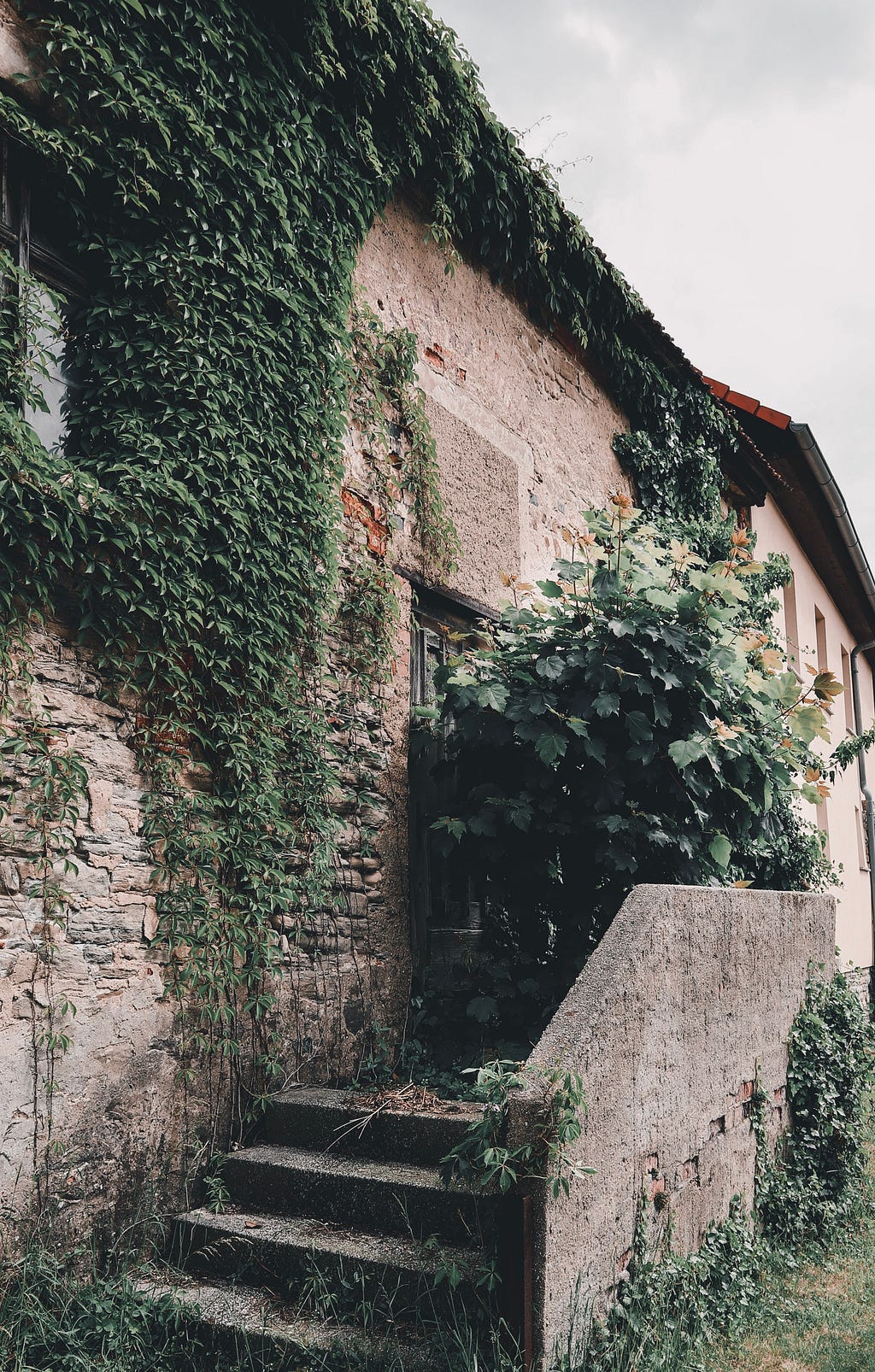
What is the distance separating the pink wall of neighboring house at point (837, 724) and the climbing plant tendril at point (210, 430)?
8503 millimetres

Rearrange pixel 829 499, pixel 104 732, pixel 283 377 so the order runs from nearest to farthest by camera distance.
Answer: pixel 104 732 < pixel 283 377 < pixel 829 499

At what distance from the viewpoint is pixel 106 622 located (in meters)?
3.37

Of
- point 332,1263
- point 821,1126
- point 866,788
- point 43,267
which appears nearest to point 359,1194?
point 332,1263

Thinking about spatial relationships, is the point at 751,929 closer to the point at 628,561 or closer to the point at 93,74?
the point at 628,561

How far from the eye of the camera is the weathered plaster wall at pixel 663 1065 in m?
2.75

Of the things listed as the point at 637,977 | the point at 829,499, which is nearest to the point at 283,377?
the point at 637,977

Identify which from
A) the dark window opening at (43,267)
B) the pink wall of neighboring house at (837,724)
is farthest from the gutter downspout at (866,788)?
the dark window opening at (43,267)

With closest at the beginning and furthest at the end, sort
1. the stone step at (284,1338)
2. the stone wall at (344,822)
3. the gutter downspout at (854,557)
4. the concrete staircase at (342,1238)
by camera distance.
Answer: the stone step at (284,1338) → the concrete staircase at (342,1238) → the stone wall at (344,822) → the gutter downspout at (854,557)

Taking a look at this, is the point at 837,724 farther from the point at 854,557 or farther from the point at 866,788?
the point at 854,557

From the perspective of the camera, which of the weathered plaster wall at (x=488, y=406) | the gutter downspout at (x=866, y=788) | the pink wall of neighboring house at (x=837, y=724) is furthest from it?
the gutter downspout at (x=866, y=788)

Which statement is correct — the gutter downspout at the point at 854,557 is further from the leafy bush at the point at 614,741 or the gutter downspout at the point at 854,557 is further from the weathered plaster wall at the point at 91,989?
the weathered plaster wall at the point at 91,989

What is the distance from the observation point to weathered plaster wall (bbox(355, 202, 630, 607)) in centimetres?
544

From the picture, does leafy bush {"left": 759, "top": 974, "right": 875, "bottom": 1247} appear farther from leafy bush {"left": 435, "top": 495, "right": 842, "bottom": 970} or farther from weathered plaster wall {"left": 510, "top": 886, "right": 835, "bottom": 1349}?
leafy bush {"left": 435, "top": 495, "right": 842, "bottom": 970}

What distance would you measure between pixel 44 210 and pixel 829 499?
36.4 feet
